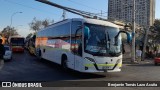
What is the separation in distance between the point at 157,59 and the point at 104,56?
16785 mm

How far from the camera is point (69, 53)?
56.5ft

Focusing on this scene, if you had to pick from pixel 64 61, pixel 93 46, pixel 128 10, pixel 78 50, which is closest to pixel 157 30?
pixel 128 10

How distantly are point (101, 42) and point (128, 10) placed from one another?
23026mm

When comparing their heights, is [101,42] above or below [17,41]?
above

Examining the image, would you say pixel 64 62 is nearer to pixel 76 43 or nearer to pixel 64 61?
pixel 64 61

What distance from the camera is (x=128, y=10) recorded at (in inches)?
1480

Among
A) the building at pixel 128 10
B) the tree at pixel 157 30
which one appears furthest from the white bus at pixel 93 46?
the tree at pixel 157 30

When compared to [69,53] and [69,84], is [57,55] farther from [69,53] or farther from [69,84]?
[69,84]

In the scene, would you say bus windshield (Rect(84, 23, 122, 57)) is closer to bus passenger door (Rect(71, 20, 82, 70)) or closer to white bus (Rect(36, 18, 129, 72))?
white bus (Rect(36, 18, 129, 72))

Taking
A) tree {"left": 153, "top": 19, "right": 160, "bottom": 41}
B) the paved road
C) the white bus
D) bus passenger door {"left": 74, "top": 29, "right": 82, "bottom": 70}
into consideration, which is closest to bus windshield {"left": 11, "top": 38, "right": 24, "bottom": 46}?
tree {"left": 153, "top": 19, "right": 160, "bottom": 41}

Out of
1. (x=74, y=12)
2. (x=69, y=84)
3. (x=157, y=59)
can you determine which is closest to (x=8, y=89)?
(x=69, y=84)

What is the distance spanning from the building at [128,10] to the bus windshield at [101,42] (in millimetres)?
17697

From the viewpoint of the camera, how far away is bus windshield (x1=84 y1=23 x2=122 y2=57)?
50.4 feet

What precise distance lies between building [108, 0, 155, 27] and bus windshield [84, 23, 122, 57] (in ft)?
58.1
